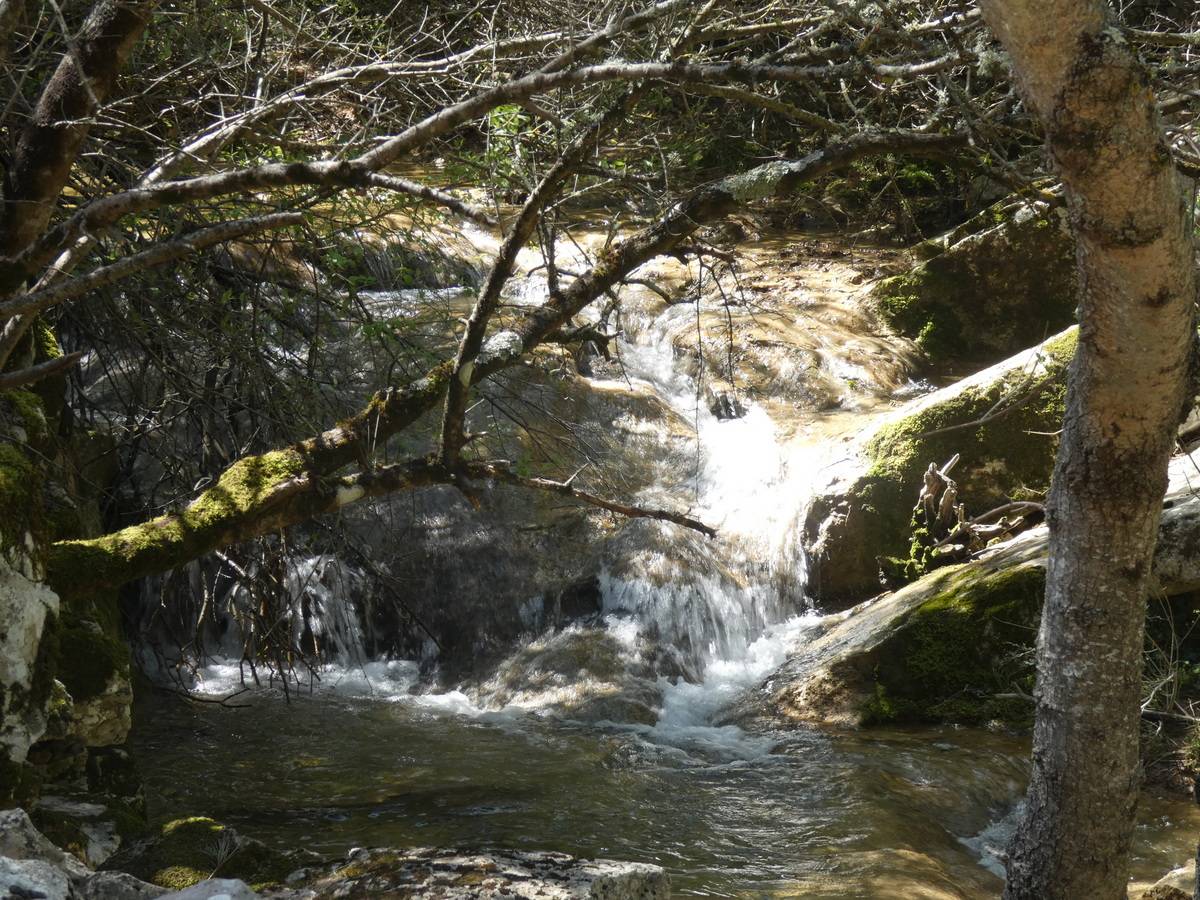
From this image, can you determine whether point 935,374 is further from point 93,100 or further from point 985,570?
point 93,100

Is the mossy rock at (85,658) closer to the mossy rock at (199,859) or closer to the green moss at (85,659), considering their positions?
the green moss at (85,659)

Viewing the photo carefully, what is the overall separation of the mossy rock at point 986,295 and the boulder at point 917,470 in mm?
3170

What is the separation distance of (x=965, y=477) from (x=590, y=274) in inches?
Answer: 193

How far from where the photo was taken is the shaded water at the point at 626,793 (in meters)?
5.21

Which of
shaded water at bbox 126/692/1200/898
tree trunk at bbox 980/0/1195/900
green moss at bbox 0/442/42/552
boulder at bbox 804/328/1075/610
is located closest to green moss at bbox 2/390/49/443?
green moss at bbox 0/442/42/552

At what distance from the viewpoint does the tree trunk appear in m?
2.55

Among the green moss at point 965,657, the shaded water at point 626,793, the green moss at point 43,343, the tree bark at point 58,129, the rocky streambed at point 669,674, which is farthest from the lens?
the green moss at point 965,657

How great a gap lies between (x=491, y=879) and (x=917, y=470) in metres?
6.37

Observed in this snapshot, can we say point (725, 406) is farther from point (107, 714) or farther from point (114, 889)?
point (114, 889)

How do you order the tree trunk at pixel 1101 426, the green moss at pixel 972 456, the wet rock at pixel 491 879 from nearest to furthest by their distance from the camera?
the tree trunk at pixel 1101 426 < the wet rock at pixel 491 879 < the green moss at pixel 972 456

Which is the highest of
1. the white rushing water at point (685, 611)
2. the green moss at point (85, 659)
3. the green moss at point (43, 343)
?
the green moss at point (43, 343)

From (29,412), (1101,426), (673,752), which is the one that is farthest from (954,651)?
(29,412)

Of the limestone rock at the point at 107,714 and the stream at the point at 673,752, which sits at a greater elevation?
the limestone rock at the point at 107,714

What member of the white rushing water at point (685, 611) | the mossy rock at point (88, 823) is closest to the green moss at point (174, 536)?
the mossy rock at point (88, 823)
